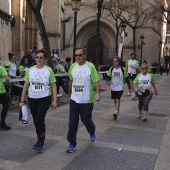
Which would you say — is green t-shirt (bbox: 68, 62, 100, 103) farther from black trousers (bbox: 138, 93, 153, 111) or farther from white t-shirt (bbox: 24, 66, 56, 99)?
black trousers (bbox: 138, 93, 153, 111)

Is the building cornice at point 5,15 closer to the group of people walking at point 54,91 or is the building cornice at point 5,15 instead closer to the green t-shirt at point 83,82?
the group of people walking at point 54,91

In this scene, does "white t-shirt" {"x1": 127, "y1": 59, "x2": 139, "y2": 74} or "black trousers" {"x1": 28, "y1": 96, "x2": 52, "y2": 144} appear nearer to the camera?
"black trousers" {"x1": 28, "y1": 96, "x2": 52, "y2": 144}

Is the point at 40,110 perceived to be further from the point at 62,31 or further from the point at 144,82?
the point at 62,31

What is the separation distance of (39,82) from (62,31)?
3349 cm

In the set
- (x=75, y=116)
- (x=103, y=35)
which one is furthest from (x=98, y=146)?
(x=103, y=35)

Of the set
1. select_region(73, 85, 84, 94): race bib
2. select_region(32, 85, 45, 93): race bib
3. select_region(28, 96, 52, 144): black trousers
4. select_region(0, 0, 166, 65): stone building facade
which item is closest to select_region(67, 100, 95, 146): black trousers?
select_region(73, 85, 84, 94): race bib

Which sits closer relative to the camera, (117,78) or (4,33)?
(117,78)

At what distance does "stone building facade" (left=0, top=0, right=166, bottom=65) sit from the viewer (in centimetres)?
1981

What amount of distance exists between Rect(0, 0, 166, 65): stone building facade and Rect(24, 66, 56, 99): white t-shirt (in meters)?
11.4

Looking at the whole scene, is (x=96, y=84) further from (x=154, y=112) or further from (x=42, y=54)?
(x=154, y=112)

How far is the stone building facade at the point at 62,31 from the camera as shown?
1981 centimetres

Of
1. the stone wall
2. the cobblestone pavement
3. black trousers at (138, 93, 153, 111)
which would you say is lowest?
the cobblestone pavement

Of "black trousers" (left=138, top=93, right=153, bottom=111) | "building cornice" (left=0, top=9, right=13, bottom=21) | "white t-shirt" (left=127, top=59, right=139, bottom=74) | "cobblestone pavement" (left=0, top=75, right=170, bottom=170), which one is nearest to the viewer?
"cobblestone pavement" (left=0, top=75, right=170, bottom=170)

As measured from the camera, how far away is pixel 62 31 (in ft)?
126
